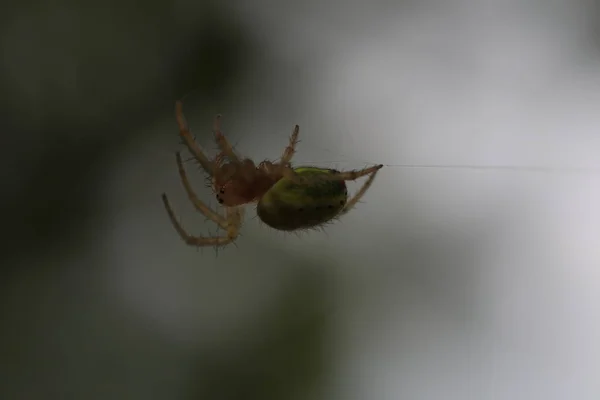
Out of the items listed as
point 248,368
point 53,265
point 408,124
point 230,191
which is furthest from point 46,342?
point 408,124

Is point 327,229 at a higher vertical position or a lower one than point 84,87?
lower

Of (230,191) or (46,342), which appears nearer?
(230,191)

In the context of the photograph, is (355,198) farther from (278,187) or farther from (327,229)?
(327,229)

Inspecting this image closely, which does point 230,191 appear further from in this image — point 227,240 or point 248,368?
point 248,368

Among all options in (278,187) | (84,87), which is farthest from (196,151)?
(84,87)

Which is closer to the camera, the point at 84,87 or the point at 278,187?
the point at 278,187
